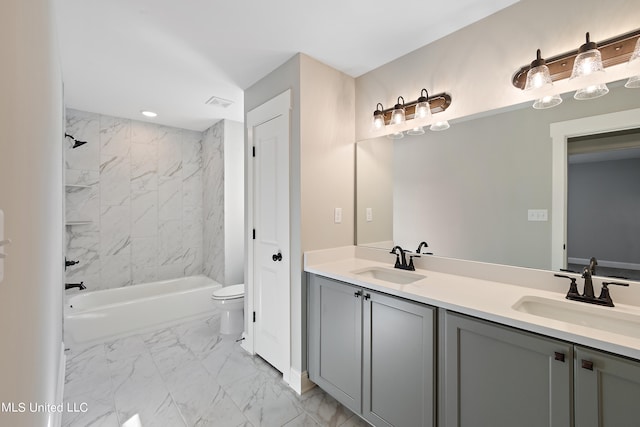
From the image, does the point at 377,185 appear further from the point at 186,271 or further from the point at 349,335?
the point at 186,271

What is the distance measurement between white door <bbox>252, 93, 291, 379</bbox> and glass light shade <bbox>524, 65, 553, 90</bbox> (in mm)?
1528

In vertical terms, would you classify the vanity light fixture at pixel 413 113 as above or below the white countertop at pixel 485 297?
above

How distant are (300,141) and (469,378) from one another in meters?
1.73

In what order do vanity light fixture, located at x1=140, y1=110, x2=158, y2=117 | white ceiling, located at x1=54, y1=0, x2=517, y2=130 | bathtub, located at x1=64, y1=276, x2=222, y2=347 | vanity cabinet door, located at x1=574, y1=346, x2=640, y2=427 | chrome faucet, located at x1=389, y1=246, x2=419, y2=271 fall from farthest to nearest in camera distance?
vanity light fixture, located at x1=140, y1=110, x2=158, y2=117, bathtub, located at x1=64, y1=276, x2=222, y2=347, chrome faucet, located at x1=389, y1=246, x2=419, y2=271, white ceiling, located at x1=54, y1=0, x2=517, y2=130, vanity cabinet door, located at x1=574, y1=346, x2=640, y2=427

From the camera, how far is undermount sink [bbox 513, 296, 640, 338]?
1.19 metres

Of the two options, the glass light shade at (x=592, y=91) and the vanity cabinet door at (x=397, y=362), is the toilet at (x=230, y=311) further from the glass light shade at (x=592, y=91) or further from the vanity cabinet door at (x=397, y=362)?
the glass light shade at (x=592, y=91)

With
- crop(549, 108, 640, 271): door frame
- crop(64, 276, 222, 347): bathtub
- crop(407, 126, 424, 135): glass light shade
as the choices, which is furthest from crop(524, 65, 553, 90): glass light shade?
crop(64, 276, 222, 347): bathtub

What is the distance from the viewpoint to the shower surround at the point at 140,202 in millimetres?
3477

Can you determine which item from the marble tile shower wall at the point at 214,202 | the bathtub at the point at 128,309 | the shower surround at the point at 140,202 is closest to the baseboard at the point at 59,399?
the bathtub at the point at 128,309

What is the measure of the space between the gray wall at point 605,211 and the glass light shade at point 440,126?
2.39 ft

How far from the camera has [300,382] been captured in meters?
2.12

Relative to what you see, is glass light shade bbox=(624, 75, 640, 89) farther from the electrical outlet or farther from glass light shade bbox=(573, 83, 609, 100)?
the electrical outlet

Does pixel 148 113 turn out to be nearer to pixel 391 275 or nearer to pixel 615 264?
pixel 391 275

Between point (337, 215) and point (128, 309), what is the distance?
253 cm
